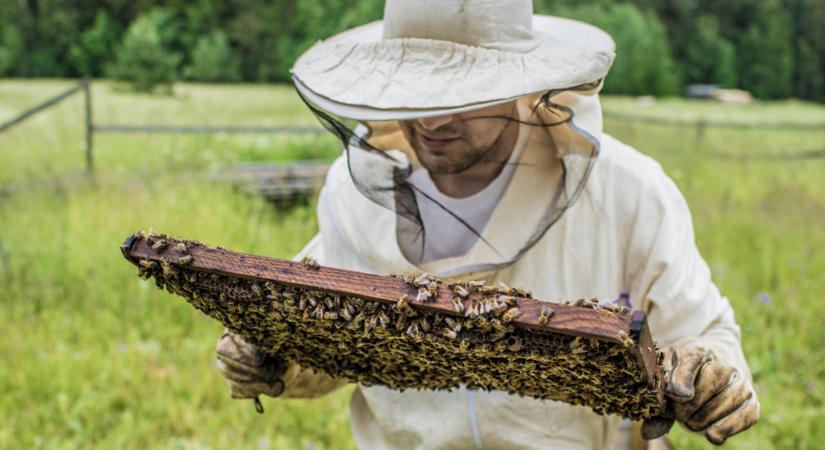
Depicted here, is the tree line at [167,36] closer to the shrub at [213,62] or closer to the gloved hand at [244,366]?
the shrub at [213,62]

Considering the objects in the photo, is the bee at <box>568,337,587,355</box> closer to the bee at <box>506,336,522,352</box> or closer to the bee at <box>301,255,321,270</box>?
the bee at <box>506,336,522,352</box>

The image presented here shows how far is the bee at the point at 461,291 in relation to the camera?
140cm

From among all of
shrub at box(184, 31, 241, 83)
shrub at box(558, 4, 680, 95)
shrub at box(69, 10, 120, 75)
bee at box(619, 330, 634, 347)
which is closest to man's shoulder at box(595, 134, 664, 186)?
bee at box(619, 330, 634, 347)

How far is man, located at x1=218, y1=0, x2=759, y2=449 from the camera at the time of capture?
178 centimetres

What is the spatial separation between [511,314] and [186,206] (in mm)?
5726

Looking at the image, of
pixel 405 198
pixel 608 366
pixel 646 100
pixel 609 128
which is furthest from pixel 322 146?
pixel 646 100

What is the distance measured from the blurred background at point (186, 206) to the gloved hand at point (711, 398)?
8.25 feet

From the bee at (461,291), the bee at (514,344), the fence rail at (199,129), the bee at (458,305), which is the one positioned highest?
the bee at (461,291)

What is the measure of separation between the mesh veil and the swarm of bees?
0.35 m

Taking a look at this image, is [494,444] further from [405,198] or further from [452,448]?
[405,198]

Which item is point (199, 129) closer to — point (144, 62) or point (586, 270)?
point (144, 62)

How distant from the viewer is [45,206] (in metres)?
6.54

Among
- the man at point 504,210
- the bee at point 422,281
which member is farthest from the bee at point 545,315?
the man at point 504,210

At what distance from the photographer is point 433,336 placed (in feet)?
4.83
